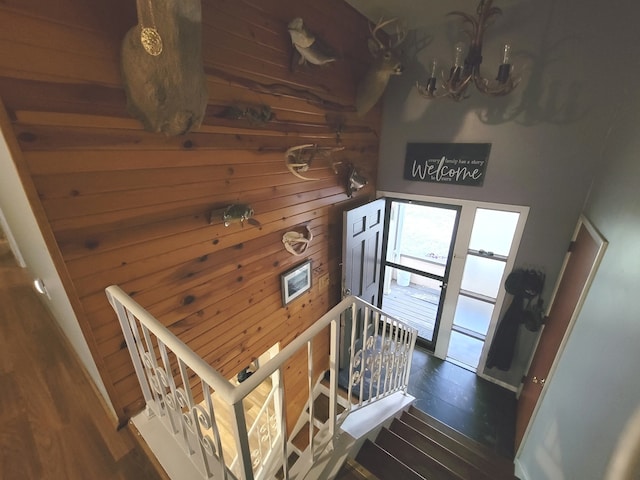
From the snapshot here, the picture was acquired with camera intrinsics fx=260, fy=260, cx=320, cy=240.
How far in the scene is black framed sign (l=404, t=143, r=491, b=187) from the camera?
8.29 ft

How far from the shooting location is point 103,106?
3.38 ft

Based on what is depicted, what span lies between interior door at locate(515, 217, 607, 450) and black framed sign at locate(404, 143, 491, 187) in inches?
36.5

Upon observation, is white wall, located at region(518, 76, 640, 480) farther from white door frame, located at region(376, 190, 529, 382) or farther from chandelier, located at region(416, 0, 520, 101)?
chandelier, located at region(416, 0, 520, 101)

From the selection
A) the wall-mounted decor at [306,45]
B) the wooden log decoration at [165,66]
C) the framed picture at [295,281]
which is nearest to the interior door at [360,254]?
the framed picture at [295,281]

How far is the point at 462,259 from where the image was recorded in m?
2.91

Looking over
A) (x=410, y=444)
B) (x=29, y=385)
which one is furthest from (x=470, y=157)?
(x=29, y=385)

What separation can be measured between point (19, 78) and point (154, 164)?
460mm

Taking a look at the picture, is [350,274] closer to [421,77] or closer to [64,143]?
[421,77]

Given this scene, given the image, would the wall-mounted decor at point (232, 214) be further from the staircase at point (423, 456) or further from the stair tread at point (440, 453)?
the stair tread at point (440, 453)

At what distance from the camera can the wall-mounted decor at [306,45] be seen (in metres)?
1.51

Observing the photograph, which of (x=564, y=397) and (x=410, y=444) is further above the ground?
(x=564, y=397)

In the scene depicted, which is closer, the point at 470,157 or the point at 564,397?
the point at 564,397

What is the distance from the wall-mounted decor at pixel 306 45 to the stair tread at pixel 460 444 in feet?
9.86

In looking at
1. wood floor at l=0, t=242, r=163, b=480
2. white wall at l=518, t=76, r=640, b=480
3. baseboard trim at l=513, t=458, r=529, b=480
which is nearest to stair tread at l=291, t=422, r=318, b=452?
baseboard trim at l=513, t=458, r=529, b=480
